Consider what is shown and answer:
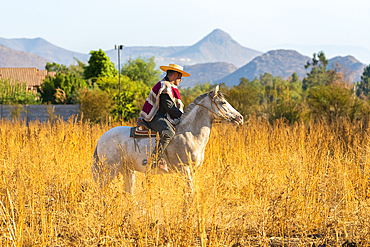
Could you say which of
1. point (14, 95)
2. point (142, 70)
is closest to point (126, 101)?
point (14, 95)

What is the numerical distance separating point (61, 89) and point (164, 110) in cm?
1549

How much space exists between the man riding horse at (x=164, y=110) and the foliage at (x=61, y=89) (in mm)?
14127

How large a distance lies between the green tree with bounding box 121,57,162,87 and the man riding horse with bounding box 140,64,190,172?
31.9 metres

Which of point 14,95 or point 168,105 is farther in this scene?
point 14,95

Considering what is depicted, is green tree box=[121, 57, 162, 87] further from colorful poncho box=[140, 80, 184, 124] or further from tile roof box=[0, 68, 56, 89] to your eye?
colorful poncho box=[140, 80, 184, 124]

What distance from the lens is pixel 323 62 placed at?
145ft

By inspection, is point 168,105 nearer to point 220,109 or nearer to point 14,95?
point 220,109

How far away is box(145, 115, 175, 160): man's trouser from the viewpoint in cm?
396

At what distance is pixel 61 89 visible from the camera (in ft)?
59.7

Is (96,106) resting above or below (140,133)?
below

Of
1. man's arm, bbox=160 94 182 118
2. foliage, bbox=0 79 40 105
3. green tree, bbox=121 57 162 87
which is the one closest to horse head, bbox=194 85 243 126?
man's arm, bbox=160 94 182 118

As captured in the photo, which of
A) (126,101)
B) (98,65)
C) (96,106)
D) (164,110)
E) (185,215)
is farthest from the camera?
(98,65)

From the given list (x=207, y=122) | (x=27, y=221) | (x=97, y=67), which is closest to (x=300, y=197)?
(x=207, y=122)

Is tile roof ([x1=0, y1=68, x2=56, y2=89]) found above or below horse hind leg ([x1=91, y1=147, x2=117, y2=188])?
above
